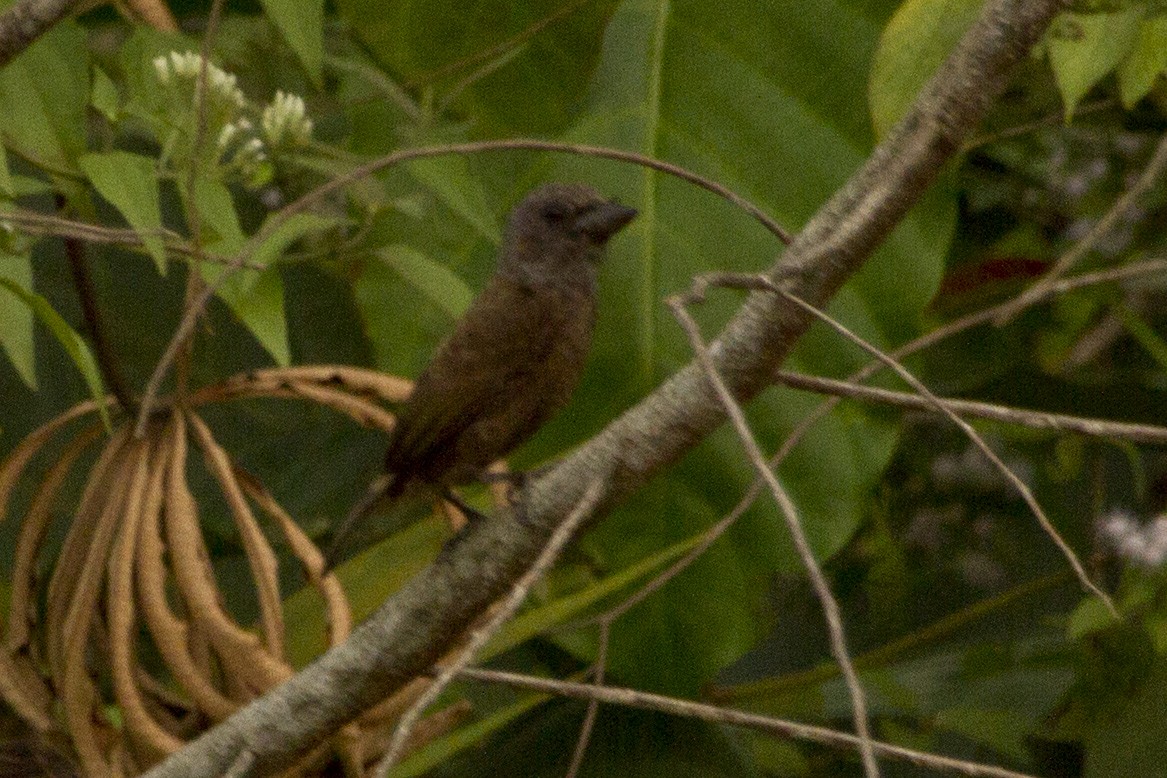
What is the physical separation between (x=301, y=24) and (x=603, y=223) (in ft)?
1.59

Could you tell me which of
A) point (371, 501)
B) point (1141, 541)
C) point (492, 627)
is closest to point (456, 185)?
point (371, 501)

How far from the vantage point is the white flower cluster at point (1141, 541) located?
192cm

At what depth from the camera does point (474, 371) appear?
1645mm

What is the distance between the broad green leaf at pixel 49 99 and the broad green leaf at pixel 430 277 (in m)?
0.30

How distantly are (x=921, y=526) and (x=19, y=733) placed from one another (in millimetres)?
1477

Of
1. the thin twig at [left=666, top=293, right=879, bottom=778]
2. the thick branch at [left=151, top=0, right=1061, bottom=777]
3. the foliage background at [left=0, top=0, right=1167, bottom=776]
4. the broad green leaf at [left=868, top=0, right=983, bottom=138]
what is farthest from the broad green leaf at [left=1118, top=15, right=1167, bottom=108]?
the thin twig at [left=666, top=293, right=879, bottom=778]

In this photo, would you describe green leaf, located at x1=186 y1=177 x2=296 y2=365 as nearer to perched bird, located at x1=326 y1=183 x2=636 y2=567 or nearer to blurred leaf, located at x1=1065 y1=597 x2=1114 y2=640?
perched bird, located at x1=326 y1=183 x2=636 y2=567

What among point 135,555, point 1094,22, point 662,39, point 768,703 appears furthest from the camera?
point 768,703

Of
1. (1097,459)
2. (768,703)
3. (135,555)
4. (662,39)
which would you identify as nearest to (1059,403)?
(1097,459)

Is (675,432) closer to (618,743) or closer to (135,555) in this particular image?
(135,555)

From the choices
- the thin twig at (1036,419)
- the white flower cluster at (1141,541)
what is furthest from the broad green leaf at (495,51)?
the thin twig at (1036,419)

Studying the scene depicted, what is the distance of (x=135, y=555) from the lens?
1.58 meters

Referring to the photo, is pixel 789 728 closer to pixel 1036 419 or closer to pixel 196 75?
pixel 1036 419

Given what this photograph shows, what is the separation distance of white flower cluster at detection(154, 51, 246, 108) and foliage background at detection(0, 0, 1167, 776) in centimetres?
9
